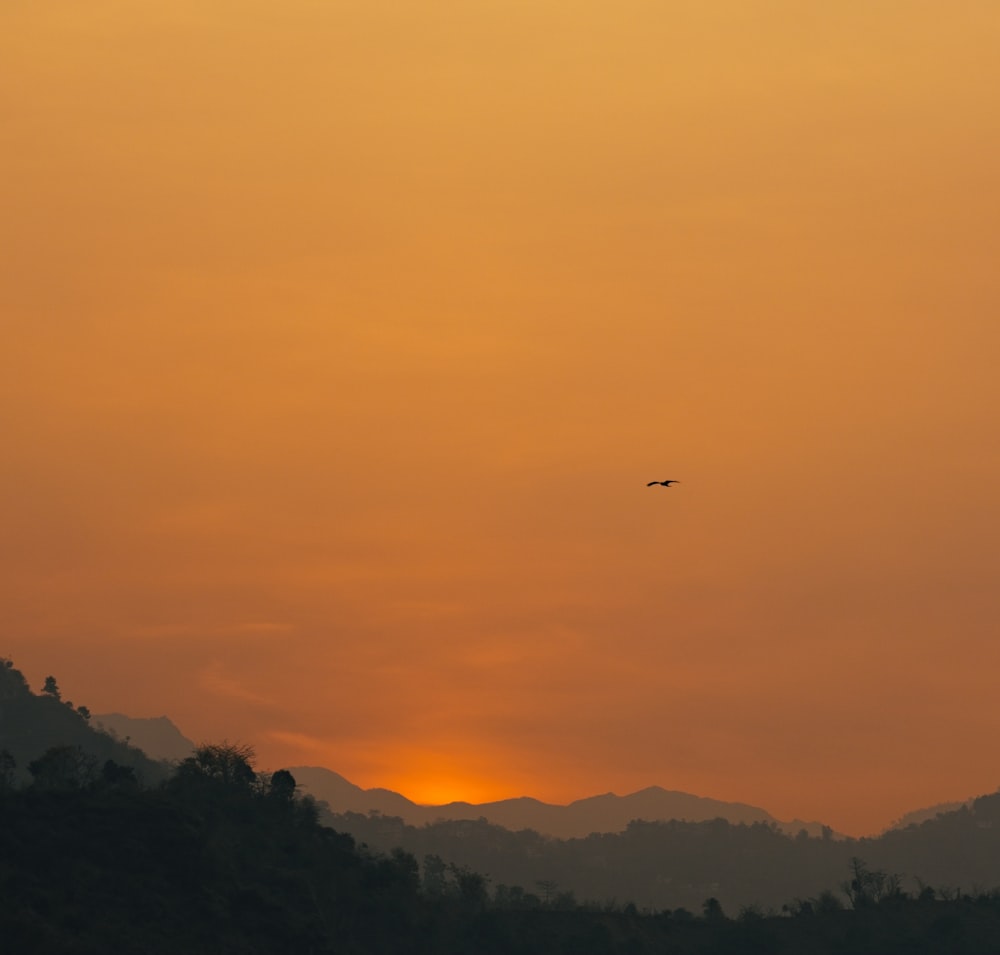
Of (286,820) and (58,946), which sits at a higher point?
(286,820)

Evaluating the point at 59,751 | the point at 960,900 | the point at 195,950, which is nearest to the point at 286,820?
the point at 59,751

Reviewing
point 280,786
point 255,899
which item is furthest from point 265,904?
point 280,786

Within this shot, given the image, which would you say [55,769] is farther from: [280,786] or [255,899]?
[255,899]

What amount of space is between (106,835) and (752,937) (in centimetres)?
8035

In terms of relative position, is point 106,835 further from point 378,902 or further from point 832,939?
point 832,939

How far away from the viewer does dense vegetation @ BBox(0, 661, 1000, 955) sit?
399 ft

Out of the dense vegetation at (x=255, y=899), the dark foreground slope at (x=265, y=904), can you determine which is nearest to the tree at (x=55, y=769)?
the dense vegetation at (x=255, y=899)

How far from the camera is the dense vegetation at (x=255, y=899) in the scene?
121562 mm

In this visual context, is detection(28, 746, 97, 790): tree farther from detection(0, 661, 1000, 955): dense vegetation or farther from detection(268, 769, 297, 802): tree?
detection(268, 769, 297, 802): tree

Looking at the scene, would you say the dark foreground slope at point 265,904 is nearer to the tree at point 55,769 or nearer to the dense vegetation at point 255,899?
the dense vegetation at point 255,899

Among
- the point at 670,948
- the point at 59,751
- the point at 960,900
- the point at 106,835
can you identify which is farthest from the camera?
the point at 960,900

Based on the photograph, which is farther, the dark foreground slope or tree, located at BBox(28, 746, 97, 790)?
tree, located at BBox(28, 746, 97, 790)

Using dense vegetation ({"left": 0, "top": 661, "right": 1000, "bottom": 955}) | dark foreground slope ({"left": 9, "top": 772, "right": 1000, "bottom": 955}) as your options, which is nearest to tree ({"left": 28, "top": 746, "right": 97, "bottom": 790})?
dense vegetation ({"left": 0, "top": 661, "right": 1000, "bottom": 955})

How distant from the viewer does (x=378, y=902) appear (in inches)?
6496
